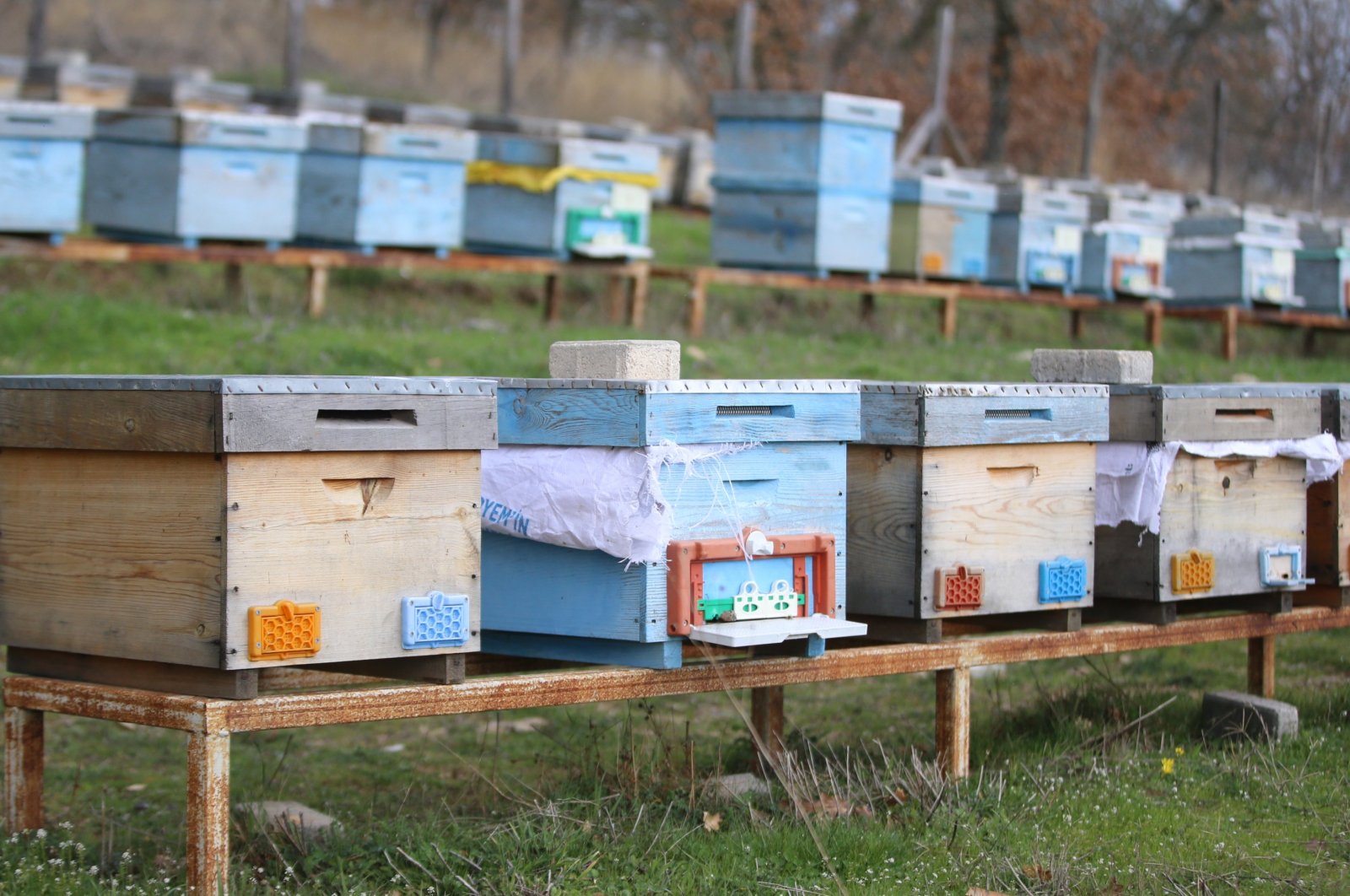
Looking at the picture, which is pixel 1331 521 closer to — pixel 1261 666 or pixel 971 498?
pixel 1261 666

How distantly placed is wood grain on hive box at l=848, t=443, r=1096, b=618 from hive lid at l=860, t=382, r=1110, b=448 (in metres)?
0.05

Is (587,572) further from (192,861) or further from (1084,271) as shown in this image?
(1084,271)

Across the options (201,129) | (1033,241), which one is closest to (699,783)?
(201,129)

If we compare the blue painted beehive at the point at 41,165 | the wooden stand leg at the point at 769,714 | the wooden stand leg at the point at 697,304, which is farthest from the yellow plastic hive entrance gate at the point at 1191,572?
the blue painted beehive at the point at 41,165

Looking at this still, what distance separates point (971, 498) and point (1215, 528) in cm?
118

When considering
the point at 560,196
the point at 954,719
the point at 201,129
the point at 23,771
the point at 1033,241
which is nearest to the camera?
the point at 23,771

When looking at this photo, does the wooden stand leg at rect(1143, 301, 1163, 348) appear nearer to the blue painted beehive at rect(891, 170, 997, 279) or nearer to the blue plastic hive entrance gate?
the blue painted beehive at rect(891, 170, 997, 279)

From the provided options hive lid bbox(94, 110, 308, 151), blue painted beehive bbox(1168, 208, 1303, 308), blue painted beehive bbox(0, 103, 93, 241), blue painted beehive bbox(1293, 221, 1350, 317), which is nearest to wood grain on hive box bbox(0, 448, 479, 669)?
blue painted beehive bbox(0, 103, 93, 241)

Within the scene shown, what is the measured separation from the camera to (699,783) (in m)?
4.70

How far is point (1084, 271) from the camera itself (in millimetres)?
12484

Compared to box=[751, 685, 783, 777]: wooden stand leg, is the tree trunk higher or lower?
higher

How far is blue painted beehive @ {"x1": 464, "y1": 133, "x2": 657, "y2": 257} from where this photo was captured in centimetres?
1020

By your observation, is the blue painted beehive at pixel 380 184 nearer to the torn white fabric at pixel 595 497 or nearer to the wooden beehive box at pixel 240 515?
the torn white fabric at pixel 595 497

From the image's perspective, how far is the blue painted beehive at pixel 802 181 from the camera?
10.6 metres
